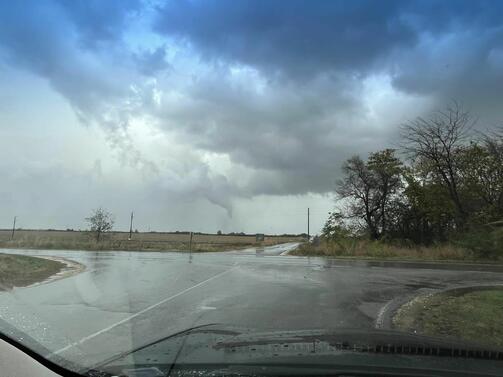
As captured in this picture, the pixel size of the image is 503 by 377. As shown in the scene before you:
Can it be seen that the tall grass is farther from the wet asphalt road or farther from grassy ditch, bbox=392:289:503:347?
grassy ditch, bbox=392:289:503:347

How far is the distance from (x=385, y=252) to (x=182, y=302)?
2865cm

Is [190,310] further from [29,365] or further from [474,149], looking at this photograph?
[474,149]

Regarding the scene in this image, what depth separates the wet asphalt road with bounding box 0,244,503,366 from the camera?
8858mm

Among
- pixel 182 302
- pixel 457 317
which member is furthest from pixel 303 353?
pixel 182 302

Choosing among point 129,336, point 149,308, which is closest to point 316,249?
point 149,308

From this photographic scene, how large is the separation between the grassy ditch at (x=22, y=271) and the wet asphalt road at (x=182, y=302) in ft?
3.27

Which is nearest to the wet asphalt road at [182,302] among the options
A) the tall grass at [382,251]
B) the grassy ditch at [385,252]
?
the grassy ditch at [385,252]

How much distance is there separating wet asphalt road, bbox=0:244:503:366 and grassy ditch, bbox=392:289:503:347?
770mm

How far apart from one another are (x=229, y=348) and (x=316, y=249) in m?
39.2

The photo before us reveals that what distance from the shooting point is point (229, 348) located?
4125 millimetres

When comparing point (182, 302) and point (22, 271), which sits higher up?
point (22, 271)

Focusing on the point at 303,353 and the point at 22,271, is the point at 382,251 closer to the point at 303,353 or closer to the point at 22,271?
the point at 22,271

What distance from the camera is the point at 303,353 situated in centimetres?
387

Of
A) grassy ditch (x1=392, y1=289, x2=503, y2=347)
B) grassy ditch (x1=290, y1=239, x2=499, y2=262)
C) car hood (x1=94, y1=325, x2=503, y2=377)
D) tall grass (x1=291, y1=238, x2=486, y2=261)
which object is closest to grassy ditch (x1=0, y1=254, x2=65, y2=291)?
grassy ditch (x1=392, y1=289, x2=503, y2=347)
